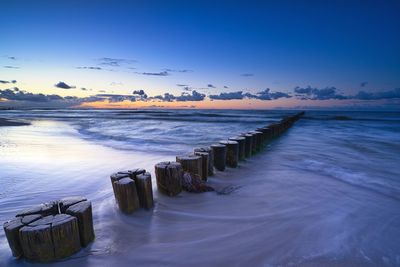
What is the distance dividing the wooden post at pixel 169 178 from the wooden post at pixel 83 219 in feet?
4.65

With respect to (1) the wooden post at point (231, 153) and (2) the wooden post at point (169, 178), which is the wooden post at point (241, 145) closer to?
(1) the wooden post at point (231, 153)

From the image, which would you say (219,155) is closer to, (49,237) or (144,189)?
(144,189)

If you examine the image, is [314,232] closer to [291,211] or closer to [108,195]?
[291,211]

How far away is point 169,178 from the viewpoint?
3.81m

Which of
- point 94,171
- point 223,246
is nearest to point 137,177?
point 223,246

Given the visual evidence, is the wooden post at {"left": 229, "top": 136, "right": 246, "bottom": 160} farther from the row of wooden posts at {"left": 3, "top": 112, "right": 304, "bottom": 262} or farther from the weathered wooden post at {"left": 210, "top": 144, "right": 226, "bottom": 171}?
the row of wooden posts at {"left": 3, "top": 112, "right": 304, "bottom": 262}

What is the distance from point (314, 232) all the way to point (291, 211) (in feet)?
1.98

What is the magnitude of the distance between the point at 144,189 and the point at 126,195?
0.25 meters

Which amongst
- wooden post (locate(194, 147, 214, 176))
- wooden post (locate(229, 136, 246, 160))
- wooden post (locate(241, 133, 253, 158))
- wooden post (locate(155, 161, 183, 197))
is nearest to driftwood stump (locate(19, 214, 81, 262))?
wooden post (locate(155, 161, 183, 197))

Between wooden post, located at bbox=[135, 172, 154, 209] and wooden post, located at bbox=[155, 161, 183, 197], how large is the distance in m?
0.47

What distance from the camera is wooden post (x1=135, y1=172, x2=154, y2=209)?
3270 millimetres

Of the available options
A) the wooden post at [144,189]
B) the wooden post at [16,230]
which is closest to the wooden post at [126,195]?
the wooden post at [144,189]

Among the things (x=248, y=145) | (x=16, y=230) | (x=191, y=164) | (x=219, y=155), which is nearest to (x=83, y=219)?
(x=16, y=230)

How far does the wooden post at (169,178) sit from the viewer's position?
3.79 metres
